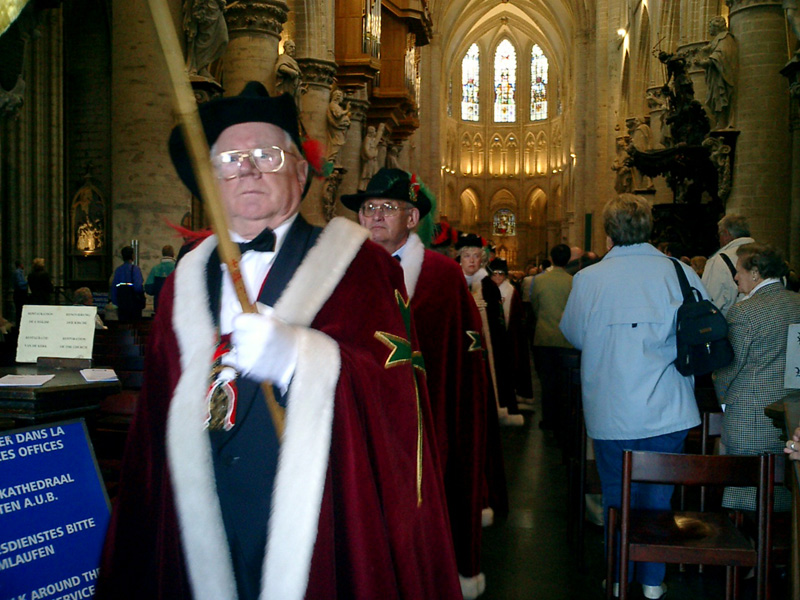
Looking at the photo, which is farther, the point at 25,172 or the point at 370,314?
the point at 25,172

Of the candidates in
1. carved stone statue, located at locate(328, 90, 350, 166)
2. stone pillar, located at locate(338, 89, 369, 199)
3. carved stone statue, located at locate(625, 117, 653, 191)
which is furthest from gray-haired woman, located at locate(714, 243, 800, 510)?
carved stone statue, located at locate(625, 117, 653, 191)

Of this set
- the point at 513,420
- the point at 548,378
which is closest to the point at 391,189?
the point at 513,420

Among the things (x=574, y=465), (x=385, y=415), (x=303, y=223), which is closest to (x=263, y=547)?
(x=385, y=415)

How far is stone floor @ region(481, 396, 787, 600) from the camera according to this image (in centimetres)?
444

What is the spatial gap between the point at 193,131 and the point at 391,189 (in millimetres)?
2079

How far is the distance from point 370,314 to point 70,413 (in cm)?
167

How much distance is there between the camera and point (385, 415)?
2236 millimetres

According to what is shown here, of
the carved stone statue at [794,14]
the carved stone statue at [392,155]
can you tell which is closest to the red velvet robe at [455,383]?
the carved stone statue at [794,14]

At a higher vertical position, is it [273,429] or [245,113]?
[245,113]

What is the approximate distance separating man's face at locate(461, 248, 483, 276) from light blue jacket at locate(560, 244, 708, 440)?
3.53 meters

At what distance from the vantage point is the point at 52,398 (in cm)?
321

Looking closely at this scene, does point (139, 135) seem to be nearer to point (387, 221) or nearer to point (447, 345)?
point (387, 221)

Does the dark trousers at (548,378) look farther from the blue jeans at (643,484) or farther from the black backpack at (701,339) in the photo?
the black backpack at (701,339)

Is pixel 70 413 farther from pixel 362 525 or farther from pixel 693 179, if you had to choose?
pixel 693 179
